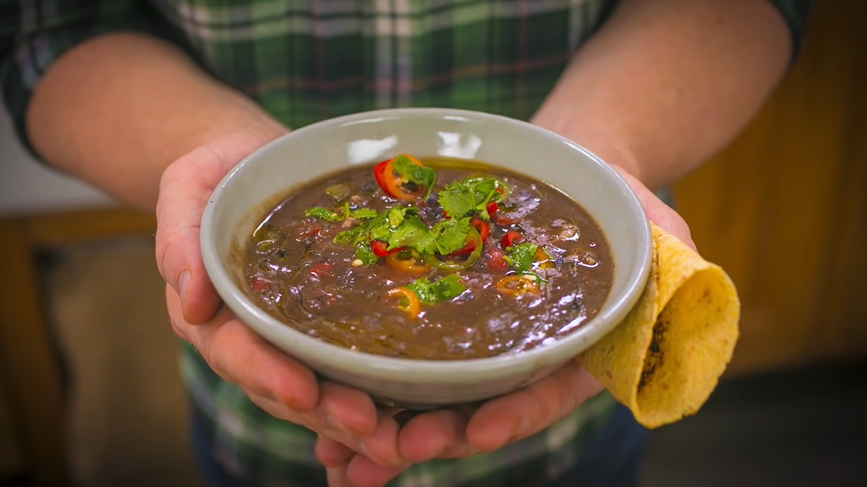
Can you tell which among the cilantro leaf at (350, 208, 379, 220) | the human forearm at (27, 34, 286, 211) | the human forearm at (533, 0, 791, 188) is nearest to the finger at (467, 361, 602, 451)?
the cilantro leaf at (350, 208, 379, 220)

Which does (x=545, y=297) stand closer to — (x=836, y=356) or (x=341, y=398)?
(x=341, y=398)

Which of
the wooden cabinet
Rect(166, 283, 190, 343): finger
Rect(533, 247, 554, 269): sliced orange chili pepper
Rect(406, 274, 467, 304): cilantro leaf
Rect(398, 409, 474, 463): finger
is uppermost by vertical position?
Rect(406, 274, 467, 304): cilantro leaf

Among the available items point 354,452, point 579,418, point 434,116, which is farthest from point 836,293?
point 354,452

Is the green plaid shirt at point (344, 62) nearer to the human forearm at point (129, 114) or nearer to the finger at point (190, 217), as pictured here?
the human forearm at point (129, 114)

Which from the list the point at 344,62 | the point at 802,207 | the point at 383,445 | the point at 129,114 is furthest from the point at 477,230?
the point at 802,207

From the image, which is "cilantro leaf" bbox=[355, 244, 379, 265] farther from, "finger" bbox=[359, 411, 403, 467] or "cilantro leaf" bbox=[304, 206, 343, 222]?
"finger" bbox=[359, 411, 403, 467]
